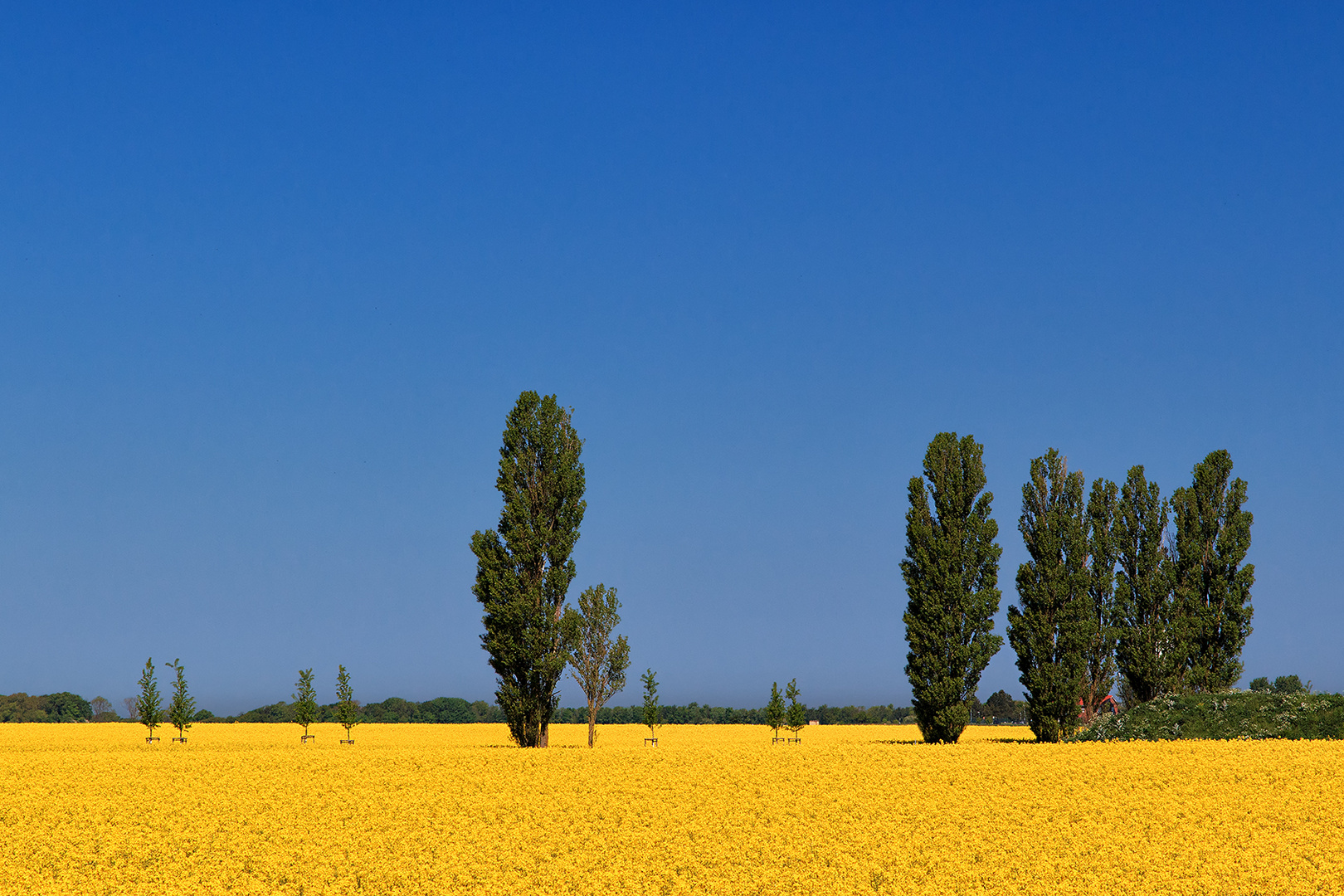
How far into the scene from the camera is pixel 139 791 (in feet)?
85.8

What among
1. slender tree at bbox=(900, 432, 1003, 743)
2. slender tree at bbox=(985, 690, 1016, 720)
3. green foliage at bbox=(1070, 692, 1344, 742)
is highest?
slender tree at bbox=(900, 432, 1003, 743)

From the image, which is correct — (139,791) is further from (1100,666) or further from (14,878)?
(1100,666)

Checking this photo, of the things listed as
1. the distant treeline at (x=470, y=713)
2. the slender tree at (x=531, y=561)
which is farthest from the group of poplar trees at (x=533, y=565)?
the distant treeline at (x=470, y=713)

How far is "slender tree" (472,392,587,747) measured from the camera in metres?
43.0

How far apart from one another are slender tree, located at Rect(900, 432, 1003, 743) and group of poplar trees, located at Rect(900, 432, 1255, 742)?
A: 0.06 meters

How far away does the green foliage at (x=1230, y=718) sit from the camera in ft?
134

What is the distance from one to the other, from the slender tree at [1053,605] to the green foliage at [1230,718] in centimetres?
425

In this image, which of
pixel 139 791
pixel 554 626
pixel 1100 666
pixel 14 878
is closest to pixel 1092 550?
pixel 1100 666

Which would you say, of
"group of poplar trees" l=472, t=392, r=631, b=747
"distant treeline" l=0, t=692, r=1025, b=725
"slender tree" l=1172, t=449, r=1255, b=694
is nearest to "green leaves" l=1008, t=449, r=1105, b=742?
"slender tree" l=1172, t=449, r=1255, b=694

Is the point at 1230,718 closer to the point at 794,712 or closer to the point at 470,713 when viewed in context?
the point at 794,712

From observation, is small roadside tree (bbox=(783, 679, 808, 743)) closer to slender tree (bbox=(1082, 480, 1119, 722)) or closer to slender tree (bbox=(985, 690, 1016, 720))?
slender tree (bbox=(1082, 480, 1119, 722))

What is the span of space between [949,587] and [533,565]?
18.8 meters

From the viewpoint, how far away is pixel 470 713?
409ft

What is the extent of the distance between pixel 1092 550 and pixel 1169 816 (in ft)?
118
